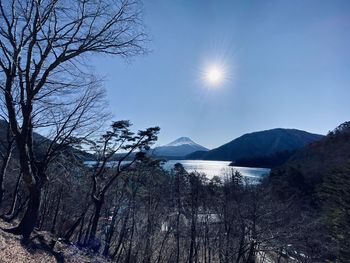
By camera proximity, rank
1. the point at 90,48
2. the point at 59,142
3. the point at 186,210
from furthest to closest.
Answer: the point at 186,210 < the point at 59,142 < the point at 90,48

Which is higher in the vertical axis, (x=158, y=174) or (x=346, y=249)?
(x=158, y=174)

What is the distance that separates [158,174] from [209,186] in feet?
23.0

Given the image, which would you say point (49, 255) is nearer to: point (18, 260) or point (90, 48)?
point (18, 260)

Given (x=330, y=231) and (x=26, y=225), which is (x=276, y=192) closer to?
(x=330, y=231)

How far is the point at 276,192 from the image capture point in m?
29.5

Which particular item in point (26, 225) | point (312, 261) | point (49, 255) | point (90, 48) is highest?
point (90, 48)

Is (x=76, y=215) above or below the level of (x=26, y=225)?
below

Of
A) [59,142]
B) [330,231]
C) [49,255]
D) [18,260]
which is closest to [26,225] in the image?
[49,255]

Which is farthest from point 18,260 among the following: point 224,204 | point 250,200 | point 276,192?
point 276,192

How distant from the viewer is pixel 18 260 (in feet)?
24.2

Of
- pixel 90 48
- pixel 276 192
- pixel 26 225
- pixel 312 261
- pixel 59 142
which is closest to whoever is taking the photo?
pixel 90 48

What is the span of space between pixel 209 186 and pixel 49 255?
2238cm

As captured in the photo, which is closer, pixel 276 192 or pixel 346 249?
pixel 346 249

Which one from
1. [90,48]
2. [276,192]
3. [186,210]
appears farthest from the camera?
[276,192]
